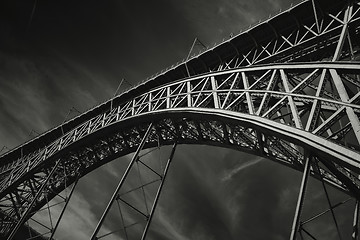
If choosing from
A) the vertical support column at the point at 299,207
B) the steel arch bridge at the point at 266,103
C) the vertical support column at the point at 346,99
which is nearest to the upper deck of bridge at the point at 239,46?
the steel arch bridge at the point at 266,103

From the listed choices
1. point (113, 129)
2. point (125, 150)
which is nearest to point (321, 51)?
point (113, 129)

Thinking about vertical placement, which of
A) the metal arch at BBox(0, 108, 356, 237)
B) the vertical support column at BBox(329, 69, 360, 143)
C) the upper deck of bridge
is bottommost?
the vertical support column at BBox(329, 69, 360, 143)

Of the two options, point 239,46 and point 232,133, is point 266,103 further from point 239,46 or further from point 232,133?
point 239,46

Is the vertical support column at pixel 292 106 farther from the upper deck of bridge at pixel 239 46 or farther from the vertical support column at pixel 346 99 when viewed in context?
the upper deck of bridge at pixel 239 46

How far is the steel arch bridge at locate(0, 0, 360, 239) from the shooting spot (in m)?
8.09

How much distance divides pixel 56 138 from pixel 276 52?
21747 millimetres

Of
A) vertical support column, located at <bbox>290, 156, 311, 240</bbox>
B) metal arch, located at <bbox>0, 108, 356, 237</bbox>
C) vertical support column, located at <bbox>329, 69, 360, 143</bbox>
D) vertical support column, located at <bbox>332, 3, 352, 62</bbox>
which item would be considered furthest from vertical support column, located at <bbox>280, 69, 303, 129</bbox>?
vertical support column, located at <bbox>332, 3, 352, 62</bbox>

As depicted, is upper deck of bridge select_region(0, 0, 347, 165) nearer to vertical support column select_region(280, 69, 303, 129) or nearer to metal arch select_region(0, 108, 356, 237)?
metal arch select_region(0, 108, 356, 237)

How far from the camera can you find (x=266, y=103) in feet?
34.0

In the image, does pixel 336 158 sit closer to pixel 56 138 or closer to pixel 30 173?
pixel 30 173

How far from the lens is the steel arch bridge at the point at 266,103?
8.09m

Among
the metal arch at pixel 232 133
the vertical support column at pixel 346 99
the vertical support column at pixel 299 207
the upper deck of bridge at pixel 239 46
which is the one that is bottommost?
the vertical support column at pixel 299 207

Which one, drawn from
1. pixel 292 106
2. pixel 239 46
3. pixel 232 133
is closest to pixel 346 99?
pixel 292 106

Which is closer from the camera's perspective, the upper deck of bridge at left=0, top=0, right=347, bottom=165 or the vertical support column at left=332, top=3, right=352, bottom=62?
the vertical support column at left=332, top=3, right=352, bottom=62
